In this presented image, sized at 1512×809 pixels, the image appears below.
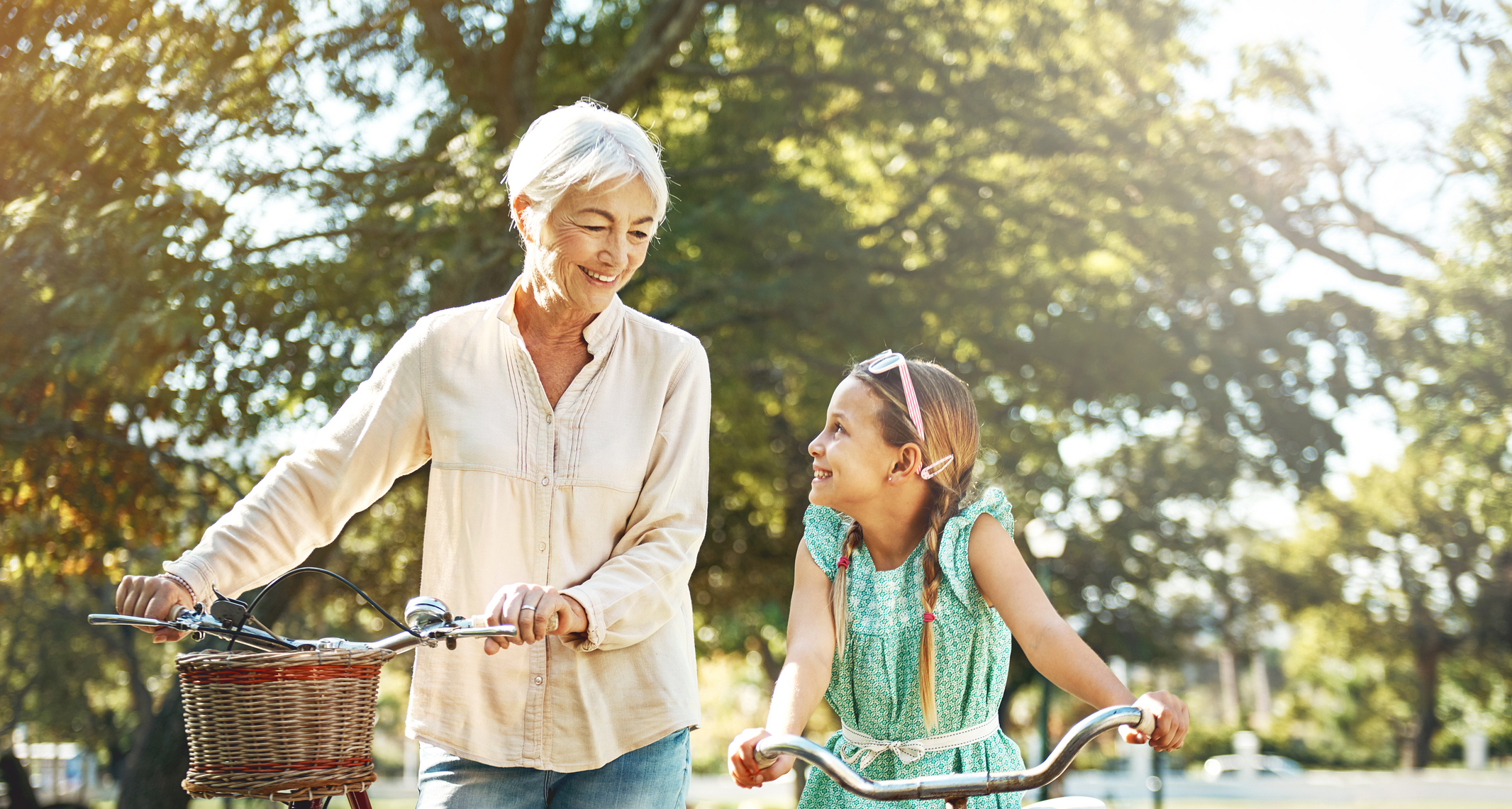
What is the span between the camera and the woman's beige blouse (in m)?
2.38

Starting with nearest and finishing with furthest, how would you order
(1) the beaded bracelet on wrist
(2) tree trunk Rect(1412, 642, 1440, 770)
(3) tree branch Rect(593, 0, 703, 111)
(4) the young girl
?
(1) the beaded bracelet on wrist < (4) the young girl < (3) tree branch Rect(593, 0, 703, 111) < (2) tree trunk Rect(1412, 642, 1440, 770)

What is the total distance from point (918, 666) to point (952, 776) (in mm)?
808

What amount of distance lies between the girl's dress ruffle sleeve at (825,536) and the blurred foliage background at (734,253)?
3645 mm

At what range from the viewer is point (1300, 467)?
14.8 metres

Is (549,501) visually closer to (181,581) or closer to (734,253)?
(181,581)

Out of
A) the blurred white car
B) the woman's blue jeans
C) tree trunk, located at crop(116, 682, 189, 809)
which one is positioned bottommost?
the blurred white car

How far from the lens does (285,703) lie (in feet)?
6.55

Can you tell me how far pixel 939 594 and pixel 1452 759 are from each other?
46.9m

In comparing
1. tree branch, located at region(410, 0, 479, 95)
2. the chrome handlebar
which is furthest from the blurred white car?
the chrome handlebar

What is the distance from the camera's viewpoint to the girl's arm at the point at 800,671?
210 cm

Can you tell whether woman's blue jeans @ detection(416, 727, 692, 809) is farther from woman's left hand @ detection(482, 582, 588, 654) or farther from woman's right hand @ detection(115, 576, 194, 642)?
woman's right hand @ detection(115, 576, 194, 642)

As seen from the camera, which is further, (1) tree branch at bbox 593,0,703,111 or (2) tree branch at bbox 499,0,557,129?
(2) tree branch at bbox 499,0,557,129

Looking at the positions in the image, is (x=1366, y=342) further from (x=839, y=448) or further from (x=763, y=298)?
(x=839, y=448)

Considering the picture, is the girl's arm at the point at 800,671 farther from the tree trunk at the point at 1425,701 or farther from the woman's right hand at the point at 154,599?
the tree trunk at the point at 1425,701
